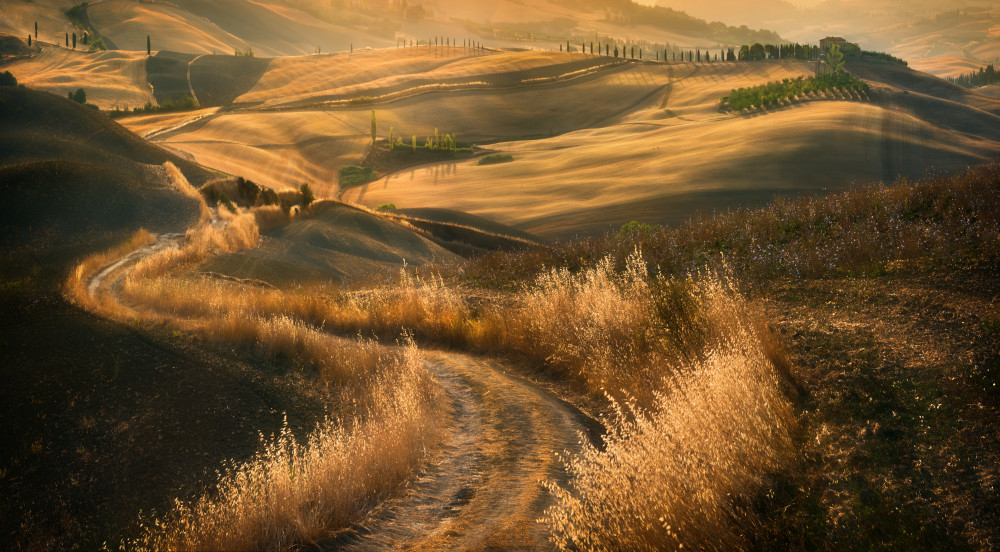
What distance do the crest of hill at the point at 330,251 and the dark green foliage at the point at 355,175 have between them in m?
28.3

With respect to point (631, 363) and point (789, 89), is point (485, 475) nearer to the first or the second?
point (631, 363)

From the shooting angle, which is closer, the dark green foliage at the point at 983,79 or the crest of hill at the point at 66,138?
the crest of hill at the point at 66,138

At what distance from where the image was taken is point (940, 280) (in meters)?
10.5

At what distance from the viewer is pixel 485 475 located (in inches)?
354

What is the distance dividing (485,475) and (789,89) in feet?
276

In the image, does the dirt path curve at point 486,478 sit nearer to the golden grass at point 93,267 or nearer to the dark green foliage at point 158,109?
the golden grass at point 93,267

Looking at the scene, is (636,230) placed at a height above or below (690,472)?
above

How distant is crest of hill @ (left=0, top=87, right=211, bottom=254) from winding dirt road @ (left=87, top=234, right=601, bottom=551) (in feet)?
71.7

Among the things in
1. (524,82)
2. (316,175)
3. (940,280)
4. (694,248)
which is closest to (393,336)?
(694,248)

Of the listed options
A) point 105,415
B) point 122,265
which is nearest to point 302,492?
point 105,415

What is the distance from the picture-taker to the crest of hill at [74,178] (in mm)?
28720

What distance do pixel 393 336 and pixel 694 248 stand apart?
26.1 feet

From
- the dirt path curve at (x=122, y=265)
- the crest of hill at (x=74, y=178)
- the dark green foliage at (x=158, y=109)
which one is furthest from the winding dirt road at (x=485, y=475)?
the dark green foliage at (x=158, y=109)

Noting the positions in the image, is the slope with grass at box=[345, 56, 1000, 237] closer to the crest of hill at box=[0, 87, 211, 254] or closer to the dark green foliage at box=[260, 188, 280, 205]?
the dark green foliage at box=[260, 188, 280, 205]
